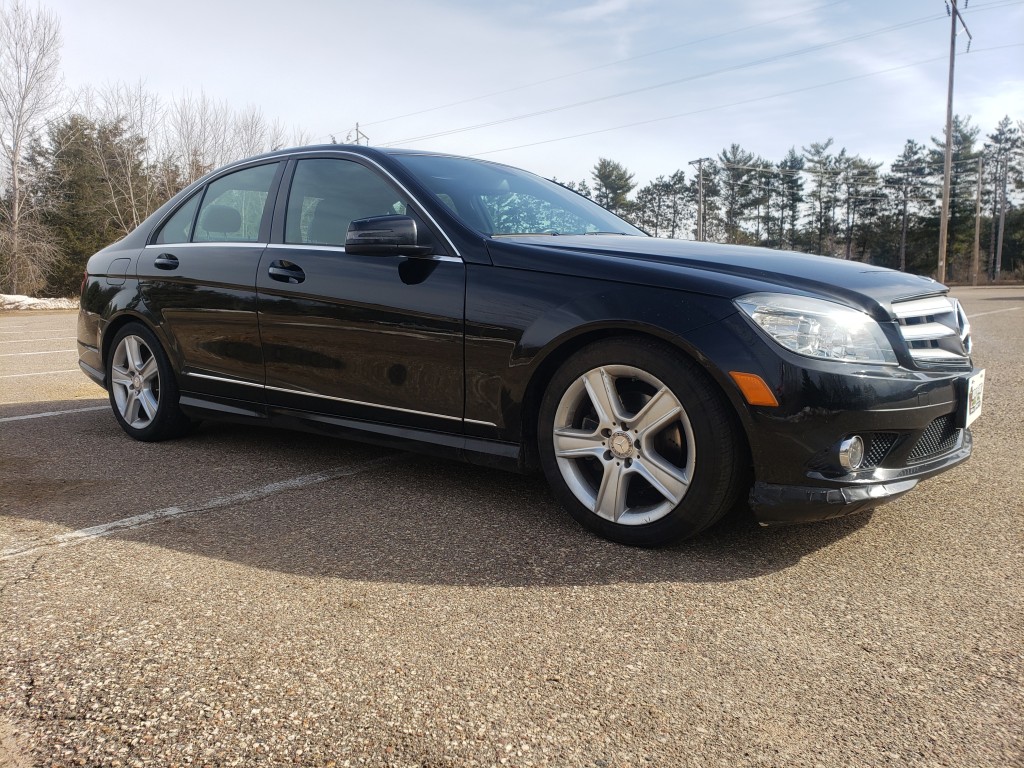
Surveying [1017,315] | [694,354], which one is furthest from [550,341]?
[1017,315]

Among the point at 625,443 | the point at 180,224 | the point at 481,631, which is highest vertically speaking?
the point at 180,224

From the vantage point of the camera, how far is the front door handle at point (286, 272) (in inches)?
153

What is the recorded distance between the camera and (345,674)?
2.08 metres

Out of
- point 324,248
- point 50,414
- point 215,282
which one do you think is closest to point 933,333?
point 324,248

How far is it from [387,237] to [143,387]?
2.29m

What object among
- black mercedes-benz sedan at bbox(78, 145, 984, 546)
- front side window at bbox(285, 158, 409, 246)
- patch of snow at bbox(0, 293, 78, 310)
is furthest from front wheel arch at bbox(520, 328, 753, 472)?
patch of snow at bbox(0, 293, 78, 310)

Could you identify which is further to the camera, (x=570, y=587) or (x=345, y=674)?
(x=570, y=587)

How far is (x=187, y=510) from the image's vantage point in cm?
347

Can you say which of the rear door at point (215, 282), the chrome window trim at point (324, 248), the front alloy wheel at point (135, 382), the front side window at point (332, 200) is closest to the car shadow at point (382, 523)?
the front alloy wheel at point (135, 382)

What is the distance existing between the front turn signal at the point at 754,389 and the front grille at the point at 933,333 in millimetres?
611

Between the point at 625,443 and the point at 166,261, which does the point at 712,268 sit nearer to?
the point at 625,443

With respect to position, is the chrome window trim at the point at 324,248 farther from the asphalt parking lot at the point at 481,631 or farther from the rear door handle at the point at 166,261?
the asphalt parking lot at the point at 481,631

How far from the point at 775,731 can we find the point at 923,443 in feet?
4.90

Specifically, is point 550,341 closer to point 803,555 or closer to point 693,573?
point 693,573
